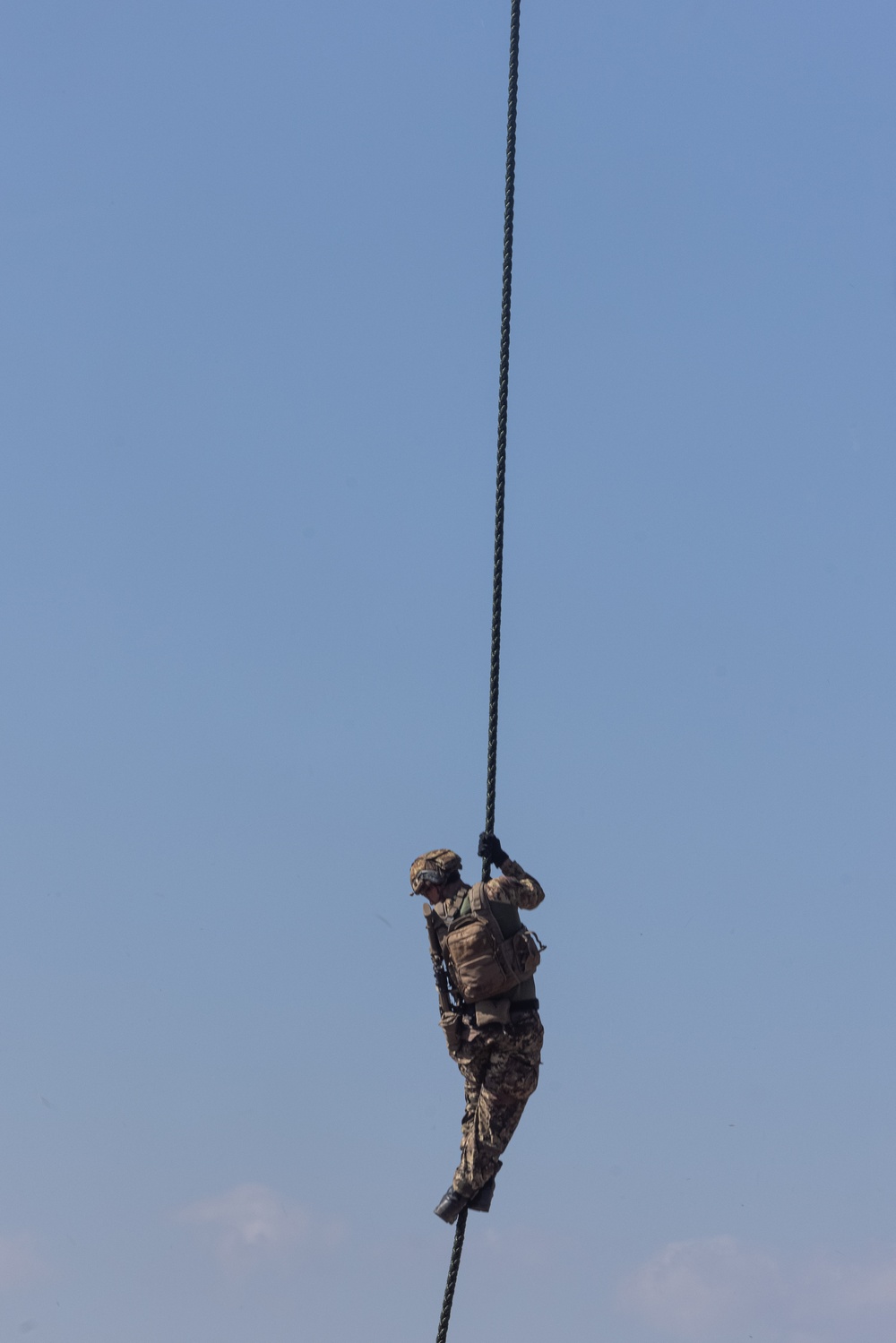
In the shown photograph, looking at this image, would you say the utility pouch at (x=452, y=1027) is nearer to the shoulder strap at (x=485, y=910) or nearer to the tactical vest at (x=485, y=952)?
the tactical vest at (x=485, y=952)

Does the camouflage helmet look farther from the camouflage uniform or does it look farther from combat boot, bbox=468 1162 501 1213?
combat boot, bbox=468 1162 501 1213

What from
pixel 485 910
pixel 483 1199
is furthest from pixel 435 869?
pixel 483 1199

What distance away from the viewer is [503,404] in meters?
14.1

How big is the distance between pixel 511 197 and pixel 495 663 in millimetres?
3318

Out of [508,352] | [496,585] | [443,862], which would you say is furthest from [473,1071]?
[508,352]

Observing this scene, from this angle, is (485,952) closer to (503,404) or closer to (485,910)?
(485,910)

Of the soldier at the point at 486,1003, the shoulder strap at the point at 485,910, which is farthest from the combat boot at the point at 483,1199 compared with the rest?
the shoulder strap at the point at 485,910

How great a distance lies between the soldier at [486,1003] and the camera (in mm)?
15102

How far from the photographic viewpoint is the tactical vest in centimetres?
1509

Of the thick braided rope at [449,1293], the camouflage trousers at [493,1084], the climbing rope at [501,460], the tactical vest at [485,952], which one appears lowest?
the thick braided rope at [449,1293]

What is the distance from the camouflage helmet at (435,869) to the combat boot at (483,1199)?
7.47 feet

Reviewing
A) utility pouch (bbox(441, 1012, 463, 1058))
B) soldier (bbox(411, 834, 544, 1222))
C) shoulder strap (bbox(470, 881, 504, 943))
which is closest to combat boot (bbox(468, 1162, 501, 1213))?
soldier (bbox(411, 834, 544, 1222))

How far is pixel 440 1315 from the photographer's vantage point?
14508 millimetres

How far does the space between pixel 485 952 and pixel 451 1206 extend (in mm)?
1962
